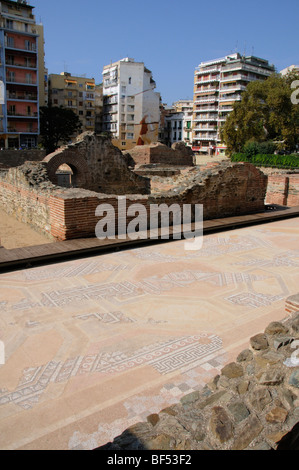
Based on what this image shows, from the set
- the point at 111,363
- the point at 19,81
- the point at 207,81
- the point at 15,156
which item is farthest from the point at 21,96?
the point at 111,363

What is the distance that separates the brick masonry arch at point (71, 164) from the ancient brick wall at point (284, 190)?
706cm

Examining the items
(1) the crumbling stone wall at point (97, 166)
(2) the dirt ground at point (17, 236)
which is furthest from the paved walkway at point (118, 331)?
(1) the crumbling stone wall at point (97, 166)

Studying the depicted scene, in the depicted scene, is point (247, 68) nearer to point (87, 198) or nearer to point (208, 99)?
point (208, 99)

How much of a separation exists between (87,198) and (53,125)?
1345 inches

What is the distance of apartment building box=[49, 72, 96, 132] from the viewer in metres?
51.5

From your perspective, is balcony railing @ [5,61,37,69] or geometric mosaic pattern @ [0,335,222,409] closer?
geometric mosaic pattern @ [0,335,222,409]

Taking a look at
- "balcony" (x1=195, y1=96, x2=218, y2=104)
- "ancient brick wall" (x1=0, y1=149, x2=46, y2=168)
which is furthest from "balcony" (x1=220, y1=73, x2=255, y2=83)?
"ancient brick wall" (x1=0, y1=149, x2=46, y2=168)

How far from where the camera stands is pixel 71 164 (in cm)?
1277

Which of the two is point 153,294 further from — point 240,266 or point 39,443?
point 39,443

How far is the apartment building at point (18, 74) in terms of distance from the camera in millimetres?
32688

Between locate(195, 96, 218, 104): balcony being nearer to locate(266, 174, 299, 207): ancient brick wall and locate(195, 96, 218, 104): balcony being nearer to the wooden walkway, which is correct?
locate(266, 174, 299, 207): ancient brick wall

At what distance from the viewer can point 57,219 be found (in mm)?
7000

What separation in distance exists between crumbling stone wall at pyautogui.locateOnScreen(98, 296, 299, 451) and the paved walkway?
0.49 m

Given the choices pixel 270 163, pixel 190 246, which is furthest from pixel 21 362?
pixel 270 163
